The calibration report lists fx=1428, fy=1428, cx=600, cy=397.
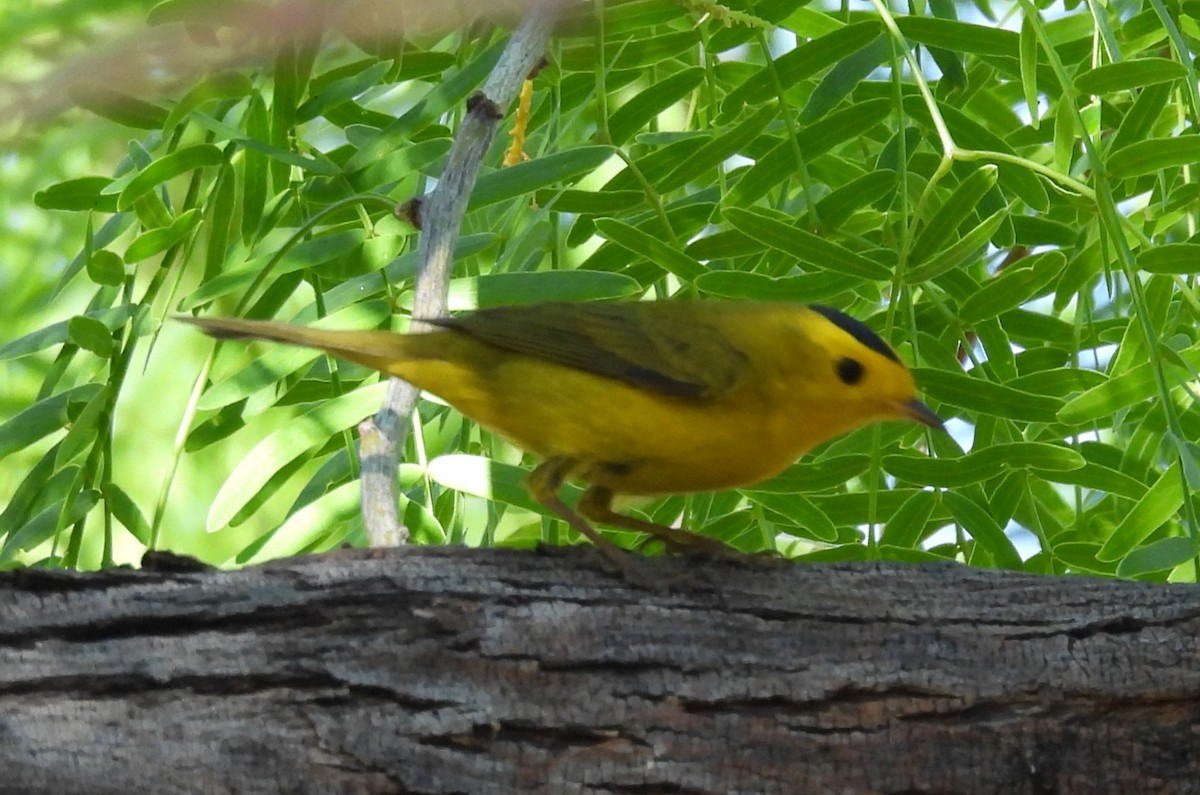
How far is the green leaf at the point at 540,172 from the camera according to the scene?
2.54m

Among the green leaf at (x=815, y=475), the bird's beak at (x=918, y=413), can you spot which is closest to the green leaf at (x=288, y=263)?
the green leaf at (x=815, y=475)

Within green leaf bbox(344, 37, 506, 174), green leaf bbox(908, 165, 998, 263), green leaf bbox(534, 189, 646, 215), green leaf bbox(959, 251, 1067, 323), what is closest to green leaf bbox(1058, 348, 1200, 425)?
green leaf bbox(959, 251, 1067, 323)

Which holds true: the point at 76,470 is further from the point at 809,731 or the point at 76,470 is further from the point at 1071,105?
the point at 1071,105

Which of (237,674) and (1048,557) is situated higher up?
(1048,557)

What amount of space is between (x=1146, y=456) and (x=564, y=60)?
1422mm

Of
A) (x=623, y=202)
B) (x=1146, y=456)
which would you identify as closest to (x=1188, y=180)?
(x=1146, y=456)

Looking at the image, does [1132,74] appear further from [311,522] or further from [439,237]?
[311,522]

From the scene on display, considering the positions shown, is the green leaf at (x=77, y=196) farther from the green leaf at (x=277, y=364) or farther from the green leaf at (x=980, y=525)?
the green leaf at (x=980, y=525)

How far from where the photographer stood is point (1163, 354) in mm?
2295

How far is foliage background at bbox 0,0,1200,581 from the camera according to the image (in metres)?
2.46

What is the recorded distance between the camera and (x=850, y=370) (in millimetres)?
2596

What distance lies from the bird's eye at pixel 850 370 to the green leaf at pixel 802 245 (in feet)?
0.63

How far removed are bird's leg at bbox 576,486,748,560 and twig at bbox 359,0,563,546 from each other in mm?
377

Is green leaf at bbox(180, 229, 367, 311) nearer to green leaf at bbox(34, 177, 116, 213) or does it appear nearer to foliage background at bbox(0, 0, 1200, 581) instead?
foliage background at bbox(0, 0, 1200, 581)
